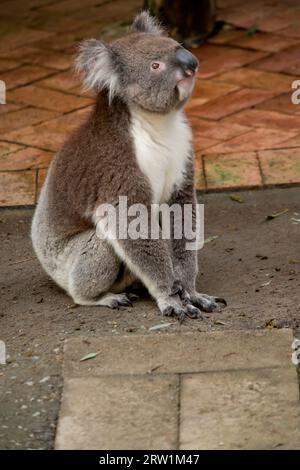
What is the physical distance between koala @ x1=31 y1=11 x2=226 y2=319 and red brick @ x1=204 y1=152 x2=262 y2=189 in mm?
1520

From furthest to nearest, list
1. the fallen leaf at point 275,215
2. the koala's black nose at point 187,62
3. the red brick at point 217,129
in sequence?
the red brick at point 217,129 < the fallen leaf at point 275,215 < the koala's black nose at point 187,62

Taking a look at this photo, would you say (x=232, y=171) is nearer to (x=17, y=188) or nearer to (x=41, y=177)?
(x=41, y=177)

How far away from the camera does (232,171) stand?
737 centimetres

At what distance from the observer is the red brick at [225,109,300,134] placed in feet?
26.0

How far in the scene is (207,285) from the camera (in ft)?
19.6

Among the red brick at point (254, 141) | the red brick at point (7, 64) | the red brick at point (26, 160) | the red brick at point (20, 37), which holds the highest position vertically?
the red brick at point (254, 141)

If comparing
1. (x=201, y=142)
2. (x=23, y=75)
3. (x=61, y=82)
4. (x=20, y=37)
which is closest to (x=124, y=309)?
Answer: (x=201, y=142)

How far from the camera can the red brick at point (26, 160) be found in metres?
7.69

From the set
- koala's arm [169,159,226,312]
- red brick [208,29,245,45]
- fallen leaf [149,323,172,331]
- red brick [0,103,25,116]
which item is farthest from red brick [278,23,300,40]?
fallen leaf [149,323,172,331]

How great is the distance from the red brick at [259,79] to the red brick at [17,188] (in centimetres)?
205

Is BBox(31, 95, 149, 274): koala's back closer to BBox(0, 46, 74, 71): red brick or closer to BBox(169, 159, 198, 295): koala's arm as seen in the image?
BBox(169, 159, 198, 295): koala's arm

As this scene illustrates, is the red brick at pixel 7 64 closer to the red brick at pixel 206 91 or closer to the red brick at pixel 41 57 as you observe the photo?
the red brick at pixel 41 57

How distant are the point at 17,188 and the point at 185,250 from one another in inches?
81.7

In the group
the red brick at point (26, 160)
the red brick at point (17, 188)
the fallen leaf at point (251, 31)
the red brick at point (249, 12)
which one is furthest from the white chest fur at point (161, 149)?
the red brick at point (249, 12)
